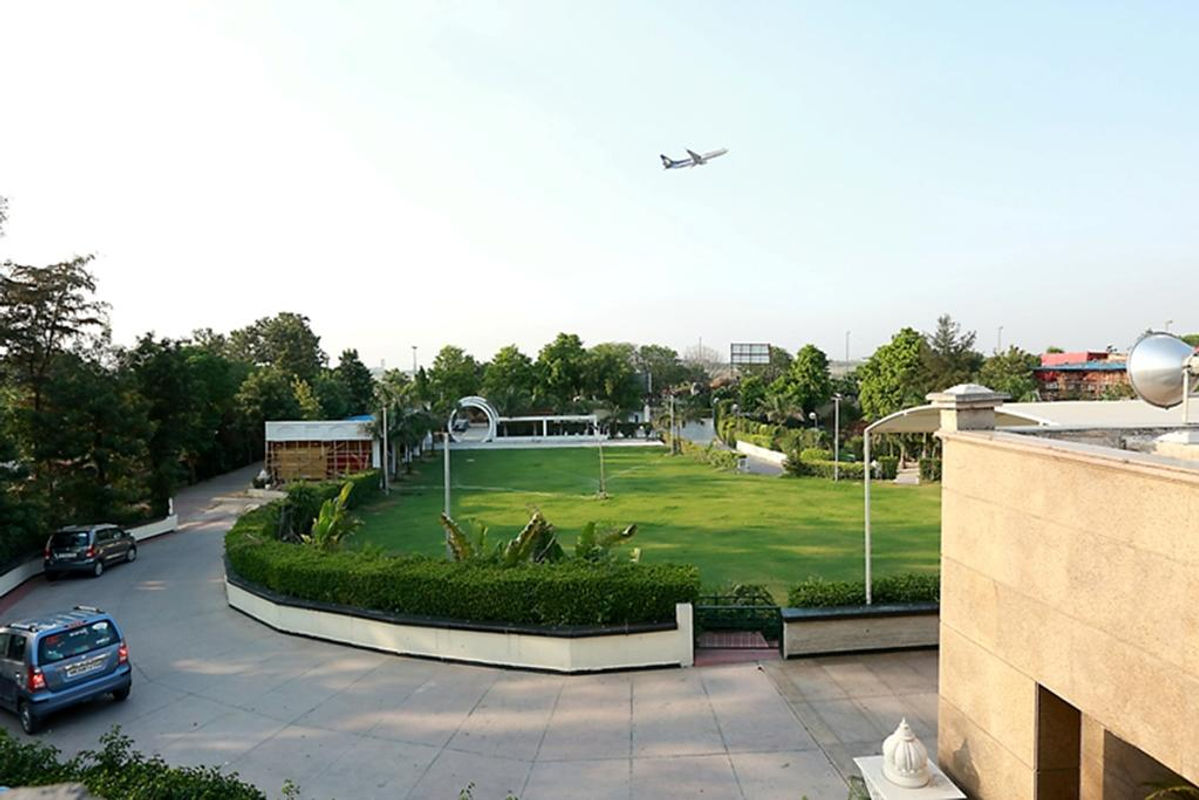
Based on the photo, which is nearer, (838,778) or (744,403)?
(838,778)

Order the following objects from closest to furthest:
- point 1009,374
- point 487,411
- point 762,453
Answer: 1. point 762,453
2. point 1009,374
3. point 487,411

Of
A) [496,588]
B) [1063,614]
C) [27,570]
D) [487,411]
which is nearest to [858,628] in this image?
[496,588]

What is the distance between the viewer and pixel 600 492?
3212 centimetres

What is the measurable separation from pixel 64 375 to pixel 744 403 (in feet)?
193

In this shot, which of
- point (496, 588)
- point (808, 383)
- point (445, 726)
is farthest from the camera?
point (808, 383)

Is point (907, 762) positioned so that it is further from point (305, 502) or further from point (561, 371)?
point (561, 371)

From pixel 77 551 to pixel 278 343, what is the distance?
198 ft

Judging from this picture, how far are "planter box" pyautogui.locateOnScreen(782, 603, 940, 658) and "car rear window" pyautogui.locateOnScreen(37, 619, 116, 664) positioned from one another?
1017 cm

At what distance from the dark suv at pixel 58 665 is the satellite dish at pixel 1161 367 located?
1283cm

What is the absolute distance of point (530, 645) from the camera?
11.3m

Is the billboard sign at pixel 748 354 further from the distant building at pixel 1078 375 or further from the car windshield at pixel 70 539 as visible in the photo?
the car windshield at pixel 70 539

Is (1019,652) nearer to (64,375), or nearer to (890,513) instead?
(890,513)

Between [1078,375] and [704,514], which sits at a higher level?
[1078,375]

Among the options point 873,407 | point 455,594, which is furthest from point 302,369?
point 455,594
